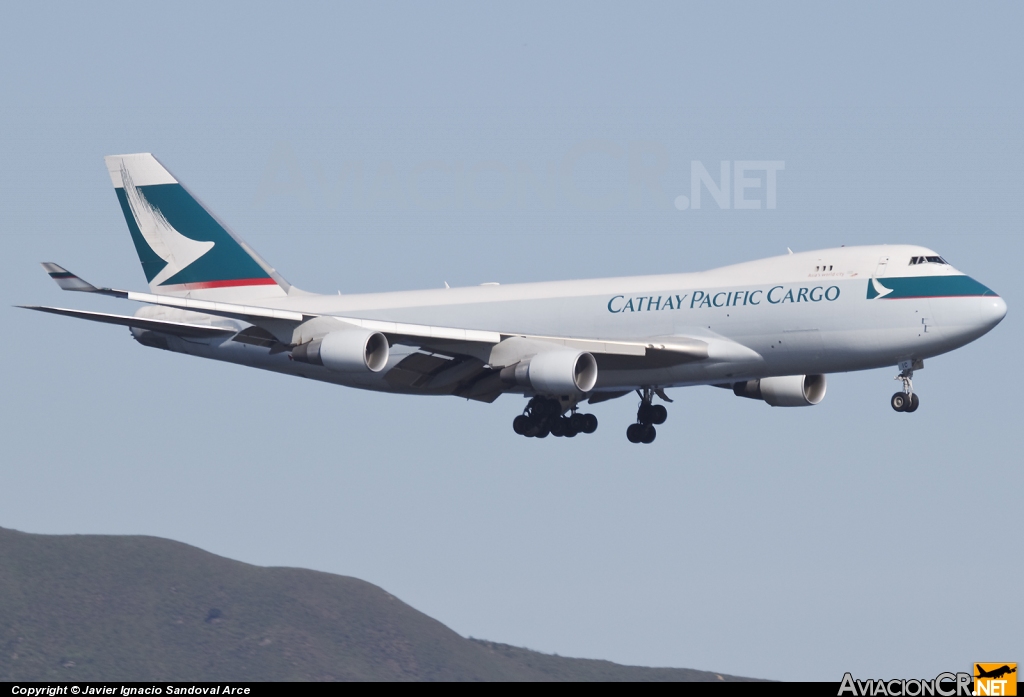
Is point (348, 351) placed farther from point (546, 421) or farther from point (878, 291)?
point (878, 291)

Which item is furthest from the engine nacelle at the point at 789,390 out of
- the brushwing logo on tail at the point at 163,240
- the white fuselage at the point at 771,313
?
the brushwing logo on tail at the point at 163,240

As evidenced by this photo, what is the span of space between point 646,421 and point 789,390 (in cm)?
582

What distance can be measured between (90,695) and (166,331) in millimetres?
13946

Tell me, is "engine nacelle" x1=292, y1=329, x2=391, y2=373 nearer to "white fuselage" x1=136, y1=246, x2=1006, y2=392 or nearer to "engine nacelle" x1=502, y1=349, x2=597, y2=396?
"engine nacelle" x1=502, y1=349, x2=597, y2=396

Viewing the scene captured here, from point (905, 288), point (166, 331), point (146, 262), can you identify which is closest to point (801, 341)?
point (905, 288)

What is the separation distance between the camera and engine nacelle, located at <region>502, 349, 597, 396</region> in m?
46.3

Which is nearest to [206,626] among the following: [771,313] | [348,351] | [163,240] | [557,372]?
[163,240]

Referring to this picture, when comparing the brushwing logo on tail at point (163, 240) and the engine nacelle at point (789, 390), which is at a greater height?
the brushwing logo on tail at point (163, 240)

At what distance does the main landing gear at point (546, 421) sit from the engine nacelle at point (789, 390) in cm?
678

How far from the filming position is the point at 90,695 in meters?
44.8

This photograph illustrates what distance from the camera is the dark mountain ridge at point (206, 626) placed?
118438 millimetres

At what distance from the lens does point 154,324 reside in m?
51.1

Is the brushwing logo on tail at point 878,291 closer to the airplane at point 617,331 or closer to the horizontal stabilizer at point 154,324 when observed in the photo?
the airplane at point 617,331

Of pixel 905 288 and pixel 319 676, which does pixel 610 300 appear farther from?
pixel 319 676
